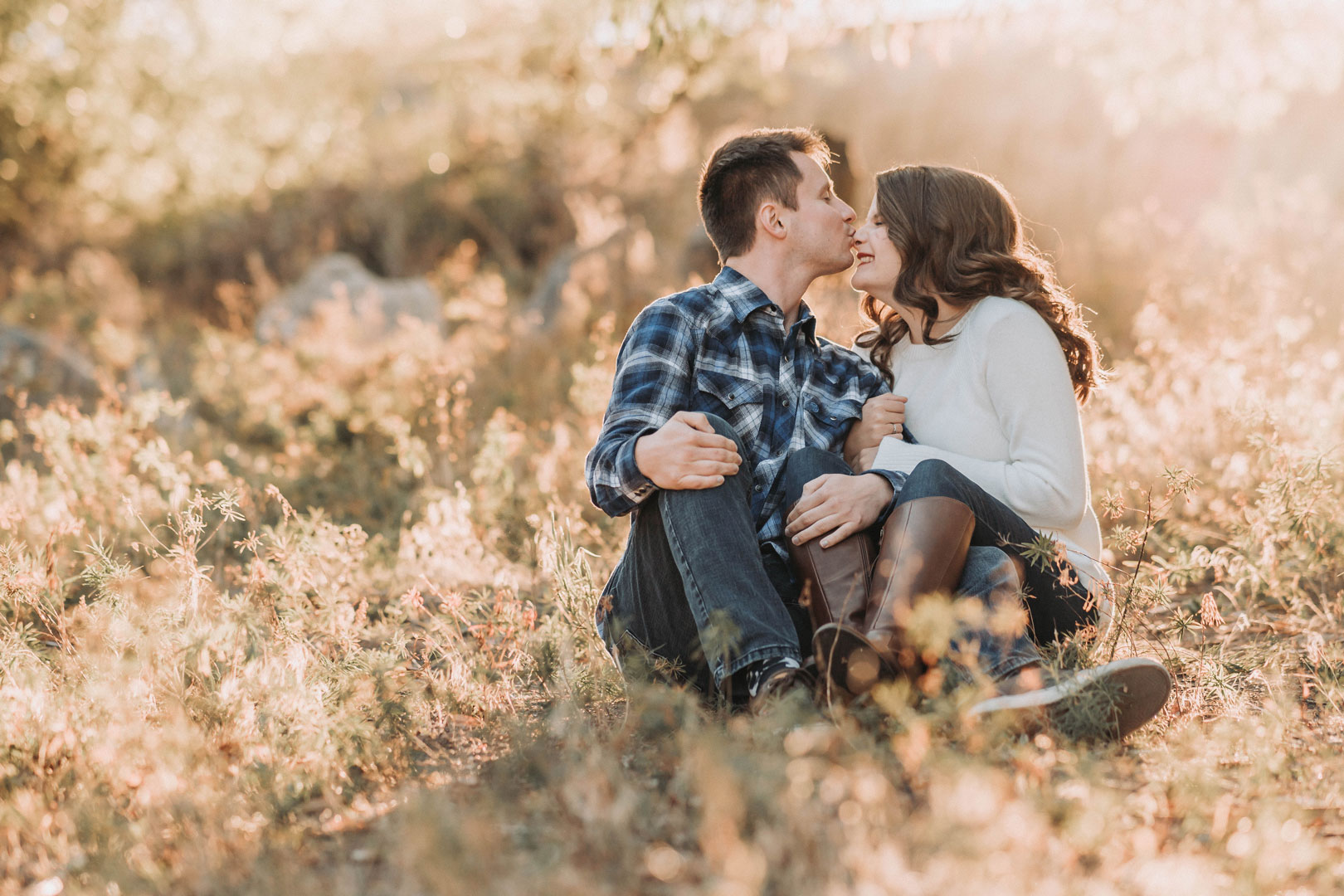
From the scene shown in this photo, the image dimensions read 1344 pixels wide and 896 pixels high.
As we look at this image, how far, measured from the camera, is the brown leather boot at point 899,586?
2186 millimetres

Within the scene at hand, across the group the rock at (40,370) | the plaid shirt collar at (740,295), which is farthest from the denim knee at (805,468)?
the rock at (40,370)

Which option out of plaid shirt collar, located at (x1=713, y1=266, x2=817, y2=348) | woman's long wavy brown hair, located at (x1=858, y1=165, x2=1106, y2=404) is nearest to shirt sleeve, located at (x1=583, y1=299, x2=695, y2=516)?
plaid shirt collar, located at (x1=713, y1=266, x2=817, y2=348)

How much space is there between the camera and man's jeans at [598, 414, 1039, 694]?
2354 mm

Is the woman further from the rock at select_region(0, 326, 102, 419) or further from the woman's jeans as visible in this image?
the rock at select_region(0, 326, 102, 419)

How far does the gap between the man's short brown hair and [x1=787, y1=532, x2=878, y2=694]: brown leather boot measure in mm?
1070

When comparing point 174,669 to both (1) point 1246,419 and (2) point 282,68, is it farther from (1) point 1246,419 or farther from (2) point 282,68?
(2) point 282,68

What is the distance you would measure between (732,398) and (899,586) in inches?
32.7

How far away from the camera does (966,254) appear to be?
2930 millimetres

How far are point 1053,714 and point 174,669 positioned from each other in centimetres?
202

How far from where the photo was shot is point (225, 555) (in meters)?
4.15

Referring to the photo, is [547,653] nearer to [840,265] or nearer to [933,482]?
[933,482]

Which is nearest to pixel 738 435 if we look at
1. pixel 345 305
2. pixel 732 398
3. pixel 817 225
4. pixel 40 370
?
pixel 732 398

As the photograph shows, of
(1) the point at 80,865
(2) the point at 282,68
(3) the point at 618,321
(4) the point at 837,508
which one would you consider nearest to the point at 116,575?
(1) the point at 80,865

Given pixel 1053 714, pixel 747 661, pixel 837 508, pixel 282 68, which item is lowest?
pixel 1053 714
